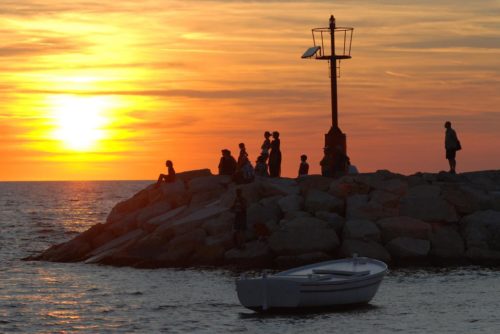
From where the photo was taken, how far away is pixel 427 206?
130 ft

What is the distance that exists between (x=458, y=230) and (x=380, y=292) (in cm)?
764

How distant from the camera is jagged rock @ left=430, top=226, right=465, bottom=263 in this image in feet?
124

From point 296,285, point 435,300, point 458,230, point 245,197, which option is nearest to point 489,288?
point 435,300

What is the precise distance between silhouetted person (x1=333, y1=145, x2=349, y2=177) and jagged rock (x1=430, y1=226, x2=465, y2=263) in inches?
223

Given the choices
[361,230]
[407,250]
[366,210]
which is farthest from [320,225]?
[407,250]

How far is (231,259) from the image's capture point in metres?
37.9

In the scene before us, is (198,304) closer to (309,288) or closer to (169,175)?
(309,288)

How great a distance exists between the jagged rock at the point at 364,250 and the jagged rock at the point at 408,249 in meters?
0.42

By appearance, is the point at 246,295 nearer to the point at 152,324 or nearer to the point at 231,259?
the point at 152,324

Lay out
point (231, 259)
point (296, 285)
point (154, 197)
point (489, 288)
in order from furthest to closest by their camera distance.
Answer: point (154, 197) < point (231, 259) < point (489, 288) < point (296, 285)

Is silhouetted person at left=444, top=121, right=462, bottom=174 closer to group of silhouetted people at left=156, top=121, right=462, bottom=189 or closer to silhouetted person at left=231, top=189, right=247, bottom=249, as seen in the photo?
group of silhouetted people at left=156, top=121, right=462, bottom=189

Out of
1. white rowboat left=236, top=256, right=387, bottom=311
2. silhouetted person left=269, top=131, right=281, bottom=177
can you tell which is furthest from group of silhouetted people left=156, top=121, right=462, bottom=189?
white rowboat left=236, top=256, right=387, bottom=311

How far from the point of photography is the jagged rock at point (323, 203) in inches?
1561

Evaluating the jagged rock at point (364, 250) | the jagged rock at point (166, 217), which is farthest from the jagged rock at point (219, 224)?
the jagged rock at point (364, 250)
